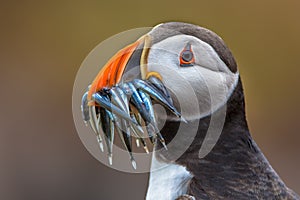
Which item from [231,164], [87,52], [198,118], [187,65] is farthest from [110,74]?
[87,52]

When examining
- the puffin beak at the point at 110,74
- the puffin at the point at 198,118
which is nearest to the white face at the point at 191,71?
the puffin at the point at 198,118

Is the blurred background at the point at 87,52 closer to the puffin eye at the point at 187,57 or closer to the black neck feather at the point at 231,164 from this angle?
the black neck feather at the point at 231,164

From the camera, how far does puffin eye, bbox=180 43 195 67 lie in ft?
8.89

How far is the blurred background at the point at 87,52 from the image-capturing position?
6.71 metres

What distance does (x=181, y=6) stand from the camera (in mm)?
6910

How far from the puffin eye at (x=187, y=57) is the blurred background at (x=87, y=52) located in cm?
399

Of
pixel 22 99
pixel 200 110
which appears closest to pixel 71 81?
pixel 22 99

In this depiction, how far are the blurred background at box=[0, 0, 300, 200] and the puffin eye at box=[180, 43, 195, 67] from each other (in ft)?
13.1

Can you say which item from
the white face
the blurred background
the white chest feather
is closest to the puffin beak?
the white face

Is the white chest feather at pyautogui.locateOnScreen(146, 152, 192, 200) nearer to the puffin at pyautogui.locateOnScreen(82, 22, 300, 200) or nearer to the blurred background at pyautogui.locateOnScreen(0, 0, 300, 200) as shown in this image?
the puffin at pyautogui.locateOnScreen(82, 22, 300, 200)

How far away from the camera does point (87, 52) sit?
6.84 m

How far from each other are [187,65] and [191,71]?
29 mm

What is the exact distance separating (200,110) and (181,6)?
13.9 ft

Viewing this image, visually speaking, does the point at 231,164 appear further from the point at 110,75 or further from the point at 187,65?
the point at 110,75
